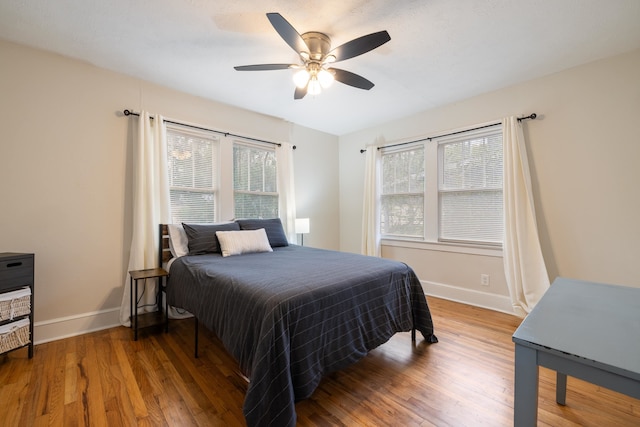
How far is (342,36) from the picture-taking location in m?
2.10

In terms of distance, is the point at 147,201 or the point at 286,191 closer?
the point at 147,201

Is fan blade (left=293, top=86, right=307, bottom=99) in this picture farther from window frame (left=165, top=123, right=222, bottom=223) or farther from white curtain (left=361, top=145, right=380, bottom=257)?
white curtain (left=361, top=145, right=380, bottom=257)

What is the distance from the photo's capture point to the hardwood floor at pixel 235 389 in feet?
4.84

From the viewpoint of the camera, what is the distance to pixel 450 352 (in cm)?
218

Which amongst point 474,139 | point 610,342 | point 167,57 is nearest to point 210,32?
point 167,57

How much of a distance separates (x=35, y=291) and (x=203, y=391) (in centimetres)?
190

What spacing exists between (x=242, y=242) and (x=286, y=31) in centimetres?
198

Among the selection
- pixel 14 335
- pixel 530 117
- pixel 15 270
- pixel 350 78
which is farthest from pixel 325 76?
pixel 14 335

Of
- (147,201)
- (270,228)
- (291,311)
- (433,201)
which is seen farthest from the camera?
(433,201)

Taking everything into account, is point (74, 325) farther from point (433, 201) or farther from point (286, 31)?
point (433, 201)

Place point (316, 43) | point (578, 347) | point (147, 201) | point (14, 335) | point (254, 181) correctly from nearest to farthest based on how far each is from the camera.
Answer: point (578, 347) → point (14, 335) → point (316, 43) → point (147, 201) → point (254, 181)

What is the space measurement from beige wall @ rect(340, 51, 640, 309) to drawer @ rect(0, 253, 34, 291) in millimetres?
4369

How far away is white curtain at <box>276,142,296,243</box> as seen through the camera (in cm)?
395

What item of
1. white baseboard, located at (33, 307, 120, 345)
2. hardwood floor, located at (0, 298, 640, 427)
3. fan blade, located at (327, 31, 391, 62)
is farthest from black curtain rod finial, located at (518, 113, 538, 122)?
white baseboard, located at (33, 307, 120, 345)
